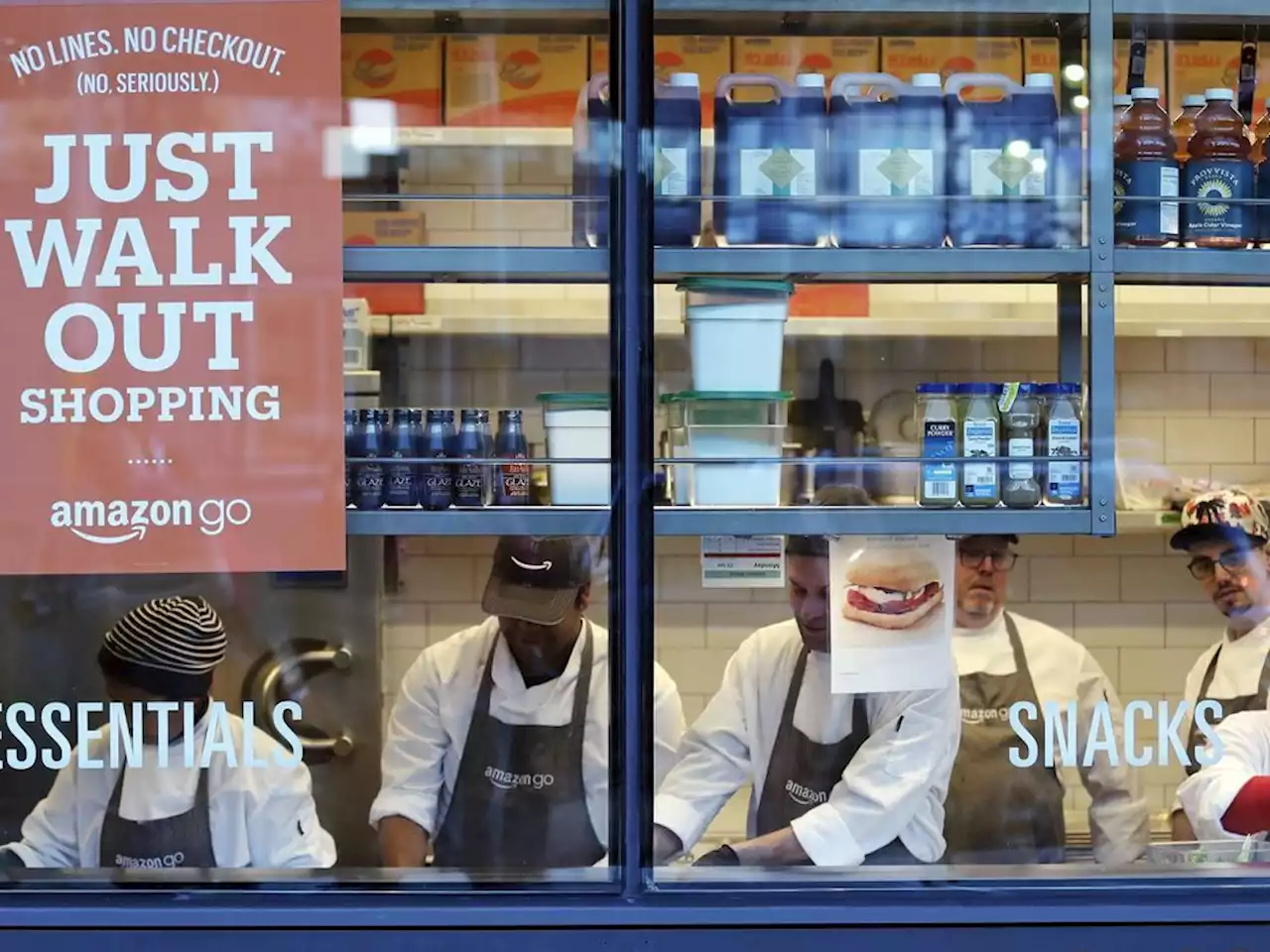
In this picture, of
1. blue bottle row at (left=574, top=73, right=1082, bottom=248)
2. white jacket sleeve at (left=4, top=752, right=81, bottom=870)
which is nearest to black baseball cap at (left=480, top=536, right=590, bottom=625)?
blue bottle row at (left=574, top=73, right=1082, bottom=248)

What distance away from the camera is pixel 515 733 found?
276cm

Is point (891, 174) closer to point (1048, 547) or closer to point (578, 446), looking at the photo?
point (578, 446)

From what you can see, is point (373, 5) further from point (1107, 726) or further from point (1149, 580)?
point (1149, 580)

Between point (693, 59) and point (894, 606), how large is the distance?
97 centimetres

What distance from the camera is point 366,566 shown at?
12.4 ft

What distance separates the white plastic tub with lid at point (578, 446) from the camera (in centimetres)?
226

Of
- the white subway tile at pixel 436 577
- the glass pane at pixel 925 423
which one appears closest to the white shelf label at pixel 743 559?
the glass pane at pixel 925 423

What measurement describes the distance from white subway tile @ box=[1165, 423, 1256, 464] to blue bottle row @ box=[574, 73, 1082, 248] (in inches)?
83.8

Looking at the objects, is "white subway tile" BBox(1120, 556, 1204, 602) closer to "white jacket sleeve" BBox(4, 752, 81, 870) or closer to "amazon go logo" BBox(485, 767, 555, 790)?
"amazon go logo" BBox(485, 767, 555, 790)

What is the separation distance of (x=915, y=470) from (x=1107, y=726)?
2.07ft

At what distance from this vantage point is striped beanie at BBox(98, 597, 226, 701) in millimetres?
2297

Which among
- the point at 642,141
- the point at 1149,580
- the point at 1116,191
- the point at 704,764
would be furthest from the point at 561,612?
the point at 1149,580

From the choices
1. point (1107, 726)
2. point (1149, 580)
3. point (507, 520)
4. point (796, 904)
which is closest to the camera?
point (796, 904)

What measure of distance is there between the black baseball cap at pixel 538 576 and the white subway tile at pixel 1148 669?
5.90 ft
